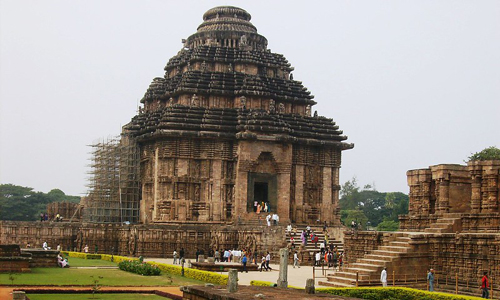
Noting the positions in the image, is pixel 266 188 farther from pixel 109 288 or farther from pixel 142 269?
pixel 109 288

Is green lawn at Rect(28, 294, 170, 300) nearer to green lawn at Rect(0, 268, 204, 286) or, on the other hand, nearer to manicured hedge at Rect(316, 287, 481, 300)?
green lawn at Rect(0, 268, 204, 286)

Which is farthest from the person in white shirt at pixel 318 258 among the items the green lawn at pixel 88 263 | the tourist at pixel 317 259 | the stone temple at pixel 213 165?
the green lawn at pixel 88 263

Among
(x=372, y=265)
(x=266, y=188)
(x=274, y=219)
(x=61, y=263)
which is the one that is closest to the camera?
(x=372, y=265)

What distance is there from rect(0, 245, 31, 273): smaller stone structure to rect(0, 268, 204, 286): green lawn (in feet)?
1.50

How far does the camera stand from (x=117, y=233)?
43.3 m

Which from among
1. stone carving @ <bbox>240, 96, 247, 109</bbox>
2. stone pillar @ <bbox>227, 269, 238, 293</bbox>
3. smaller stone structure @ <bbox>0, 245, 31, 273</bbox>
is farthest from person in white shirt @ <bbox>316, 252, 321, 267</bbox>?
stone pillar @ <bbox>227, 269, 238, 293</bbox>

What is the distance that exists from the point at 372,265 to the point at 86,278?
33.9 ft

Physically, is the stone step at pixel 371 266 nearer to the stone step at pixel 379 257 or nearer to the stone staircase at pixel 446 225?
the stone step at pixel 379 257

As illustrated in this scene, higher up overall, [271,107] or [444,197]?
[271,107]

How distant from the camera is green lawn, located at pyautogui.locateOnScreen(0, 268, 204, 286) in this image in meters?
26.5

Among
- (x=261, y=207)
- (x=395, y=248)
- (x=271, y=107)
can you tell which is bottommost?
(x=395, y=248)

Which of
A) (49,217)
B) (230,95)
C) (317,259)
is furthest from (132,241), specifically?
(49,217)

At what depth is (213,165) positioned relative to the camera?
45156 millimetres

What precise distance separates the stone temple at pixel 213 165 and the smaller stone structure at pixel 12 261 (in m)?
10.9
